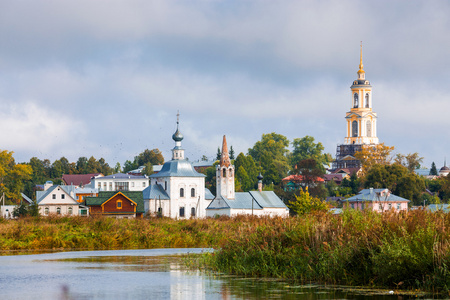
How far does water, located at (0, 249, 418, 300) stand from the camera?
2059 cm

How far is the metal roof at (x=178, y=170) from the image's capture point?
325 ft

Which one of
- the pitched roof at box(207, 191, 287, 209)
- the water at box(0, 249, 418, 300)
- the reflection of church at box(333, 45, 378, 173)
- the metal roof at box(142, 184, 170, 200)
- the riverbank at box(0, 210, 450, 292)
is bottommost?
the water at box(0, 249, 418, 300)

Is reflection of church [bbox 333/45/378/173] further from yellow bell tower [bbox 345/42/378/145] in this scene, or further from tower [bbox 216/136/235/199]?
tower [bbox 216/136/235/199]

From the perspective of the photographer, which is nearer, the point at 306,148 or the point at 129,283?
the point at 129,283

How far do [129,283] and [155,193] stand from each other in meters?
73.6

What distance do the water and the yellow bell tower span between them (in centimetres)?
14952

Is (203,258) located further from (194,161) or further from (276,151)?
(194,161)

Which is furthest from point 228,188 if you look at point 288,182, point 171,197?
point 288,182

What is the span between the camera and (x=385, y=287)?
20.1 m

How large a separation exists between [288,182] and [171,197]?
4487 centimetres

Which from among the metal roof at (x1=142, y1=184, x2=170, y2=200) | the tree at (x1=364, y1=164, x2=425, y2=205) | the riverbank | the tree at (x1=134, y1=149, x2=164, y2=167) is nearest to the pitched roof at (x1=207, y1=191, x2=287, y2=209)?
the metal roof at (x1=142, y1=184, x2=170, y2=200)

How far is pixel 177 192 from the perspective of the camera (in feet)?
323

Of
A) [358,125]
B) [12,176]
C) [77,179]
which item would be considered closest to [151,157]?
[77,179]

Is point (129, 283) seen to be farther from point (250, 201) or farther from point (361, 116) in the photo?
point (361, 116)
